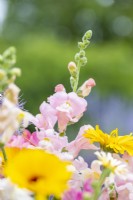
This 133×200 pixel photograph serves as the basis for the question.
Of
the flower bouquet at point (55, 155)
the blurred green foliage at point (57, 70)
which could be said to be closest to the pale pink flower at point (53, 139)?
the flower bouquet at point (55, 155)

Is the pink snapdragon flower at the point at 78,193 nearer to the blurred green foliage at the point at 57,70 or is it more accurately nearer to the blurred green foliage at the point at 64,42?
the blurred green foliage at the point at 57,70

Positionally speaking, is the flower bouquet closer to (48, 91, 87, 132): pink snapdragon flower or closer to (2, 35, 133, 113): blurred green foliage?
(48, 91, 87, 132): pink snapdragon flower

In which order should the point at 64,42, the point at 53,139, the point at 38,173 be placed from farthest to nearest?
the point at 64,42 < the point at 53,139 < the point at 38,173

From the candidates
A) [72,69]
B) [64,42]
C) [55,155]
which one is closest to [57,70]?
[64,42]

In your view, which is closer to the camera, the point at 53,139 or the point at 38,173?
the point at 38,173

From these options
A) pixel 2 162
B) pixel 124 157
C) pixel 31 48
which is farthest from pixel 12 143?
pixel 31 48

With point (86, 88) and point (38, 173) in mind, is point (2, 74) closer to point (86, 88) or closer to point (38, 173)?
point (38, 173)

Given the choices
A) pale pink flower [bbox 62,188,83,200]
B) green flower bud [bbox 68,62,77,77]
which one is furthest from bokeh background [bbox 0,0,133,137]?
pale pink flower [bbox 62,188,83,200]
